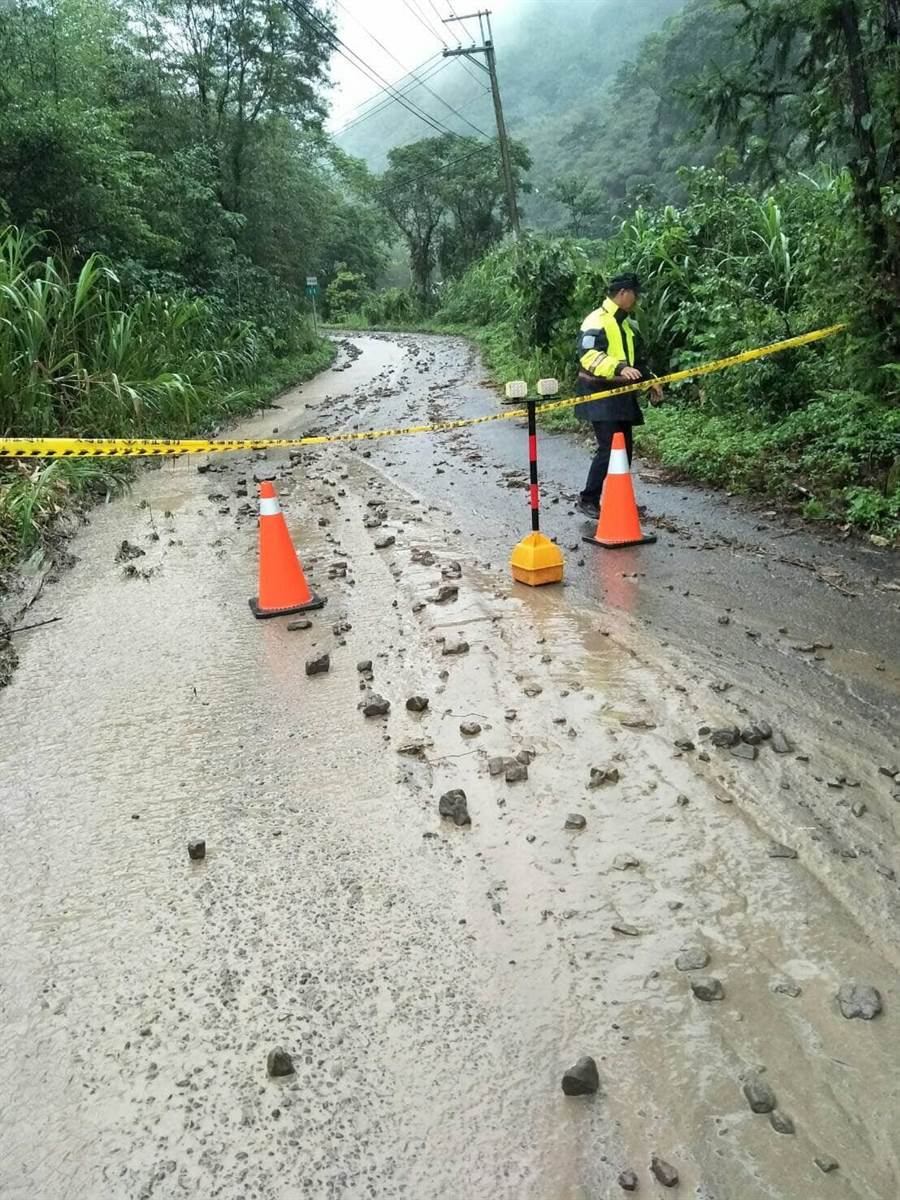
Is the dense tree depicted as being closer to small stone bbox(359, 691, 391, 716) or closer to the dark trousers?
the dark trousers

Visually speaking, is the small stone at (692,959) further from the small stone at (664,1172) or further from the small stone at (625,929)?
the small stone at (664,1172)

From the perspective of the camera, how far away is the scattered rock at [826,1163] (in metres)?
1.81

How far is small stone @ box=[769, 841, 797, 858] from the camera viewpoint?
9.14 feet

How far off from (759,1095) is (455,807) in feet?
4.59

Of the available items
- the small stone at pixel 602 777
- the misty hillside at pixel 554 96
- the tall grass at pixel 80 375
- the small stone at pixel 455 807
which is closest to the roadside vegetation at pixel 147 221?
the tall grass at pixel 80 375

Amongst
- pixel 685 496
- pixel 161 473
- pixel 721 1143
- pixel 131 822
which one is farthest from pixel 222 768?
pixel 161 473

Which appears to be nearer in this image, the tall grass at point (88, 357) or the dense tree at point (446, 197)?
the tall grass at point (88, 357)

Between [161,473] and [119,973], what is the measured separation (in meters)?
8.55

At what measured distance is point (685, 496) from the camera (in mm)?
7484

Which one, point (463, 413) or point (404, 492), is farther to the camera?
point (463, 413)

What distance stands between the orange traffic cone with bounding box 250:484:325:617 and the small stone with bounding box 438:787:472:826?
8.08ft

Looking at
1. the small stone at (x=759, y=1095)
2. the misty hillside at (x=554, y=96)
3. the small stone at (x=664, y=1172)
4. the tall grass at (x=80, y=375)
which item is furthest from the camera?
the misty hillside at (x=554, y=96)

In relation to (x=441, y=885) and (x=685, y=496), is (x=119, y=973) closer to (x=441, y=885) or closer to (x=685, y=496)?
(x=441, y=885)

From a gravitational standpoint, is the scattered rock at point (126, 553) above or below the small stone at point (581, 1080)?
above
